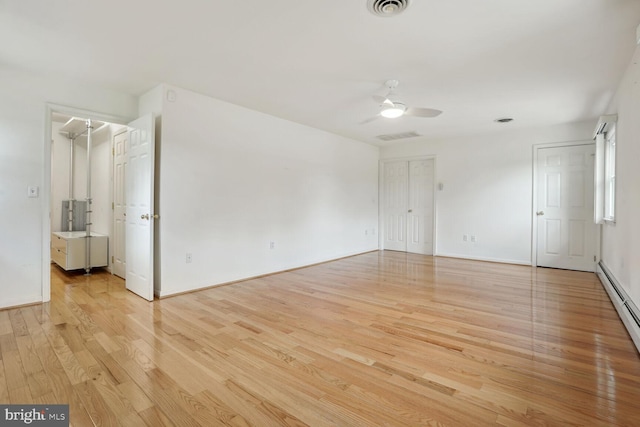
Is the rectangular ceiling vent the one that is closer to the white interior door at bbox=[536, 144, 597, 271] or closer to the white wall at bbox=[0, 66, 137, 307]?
the white interior door at bbox=[536, 144, 597, 271]

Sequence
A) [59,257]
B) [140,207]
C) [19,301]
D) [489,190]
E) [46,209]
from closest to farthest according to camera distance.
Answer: [19,301] < [46,209] < [140,207] < [59,257] < [489,190]

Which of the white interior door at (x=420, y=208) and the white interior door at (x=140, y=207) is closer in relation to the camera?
the white interior door at (x=140, y=207)

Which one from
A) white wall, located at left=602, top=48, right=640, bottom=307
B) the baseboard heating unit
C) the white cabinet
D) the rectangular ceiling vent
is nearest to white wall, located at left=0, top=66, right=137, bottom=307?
the white cabinet

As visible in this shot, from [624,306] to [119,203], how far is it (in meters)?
6.26

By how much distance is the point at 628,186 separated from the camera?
3061mm

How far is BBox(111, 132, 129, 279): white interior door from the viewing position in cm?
465

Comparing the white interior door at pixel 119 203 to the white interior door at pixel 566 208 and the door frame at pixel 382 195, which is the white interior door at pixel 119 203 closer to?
the door frame at pixel 382 195

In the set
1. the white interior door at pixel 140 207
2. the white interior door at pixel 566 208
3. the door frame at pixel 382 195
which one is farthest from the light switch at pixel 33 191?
the white interior door at pixel 566 208

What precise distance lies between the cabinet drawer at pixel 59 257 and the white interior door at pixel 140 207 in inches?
67.4

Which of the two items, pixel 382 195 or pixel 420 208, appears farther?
pixel 382 195

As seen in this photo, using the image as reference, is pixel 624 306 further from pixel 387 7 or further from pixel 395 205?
pixel 395 205

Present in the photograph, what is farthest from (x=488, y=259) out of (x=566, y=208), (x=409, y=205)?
(x=409, y=205)

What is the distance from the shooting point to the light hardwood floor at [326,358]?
1.65 meters

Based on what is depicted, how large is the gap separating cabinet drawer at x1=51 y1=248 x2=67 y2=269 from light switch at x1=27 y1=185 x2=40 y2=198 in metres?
1.87
